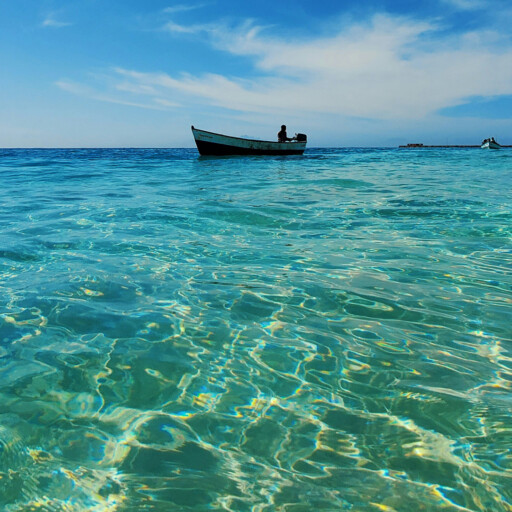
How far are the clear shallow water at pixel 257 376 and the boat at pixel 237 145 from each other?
88.0 ft

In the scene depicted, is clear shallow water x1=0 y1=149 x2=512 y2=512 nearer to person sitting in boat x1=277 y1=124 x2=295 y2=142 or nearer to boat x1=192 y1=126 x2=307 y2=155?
boat x1=192 y1=126 x2=307 y2=155

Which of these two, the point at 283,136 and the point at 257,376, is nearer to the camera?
the point at 257,376

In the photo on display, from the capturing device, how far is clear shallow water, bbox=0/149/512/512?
1813 millimetres

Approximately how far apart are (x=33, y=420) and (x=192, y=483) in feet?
3.44

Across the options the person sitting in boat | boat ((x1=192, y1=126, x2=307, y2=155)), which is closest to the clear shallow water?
boat ((x1=192, y1=126, x2=307, y2=155))

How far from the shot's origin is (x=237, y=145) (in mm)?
32219

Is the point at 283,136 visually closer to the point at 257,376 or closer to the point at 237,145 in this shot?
the point at 237,145

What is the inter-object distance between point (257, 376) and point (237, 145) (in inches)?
1230

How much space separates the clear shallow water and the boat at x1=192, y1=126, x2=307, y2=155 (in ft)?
88.0

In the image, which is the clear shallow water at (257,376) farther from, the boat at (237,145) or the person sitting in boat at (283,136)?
the person sitting in boat at (283,136)

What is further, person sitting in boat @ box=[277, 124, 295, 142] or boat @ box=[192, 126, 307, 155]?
person sitting in boat @ box=[277, 124, 295, 142]

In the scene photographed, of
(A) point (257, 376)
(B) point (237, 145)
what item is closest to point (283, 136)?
(B) point (237, 145)

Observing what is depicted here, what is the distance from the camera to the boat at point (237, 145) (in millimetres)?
31156

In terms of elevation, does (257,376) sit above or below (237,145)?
below
